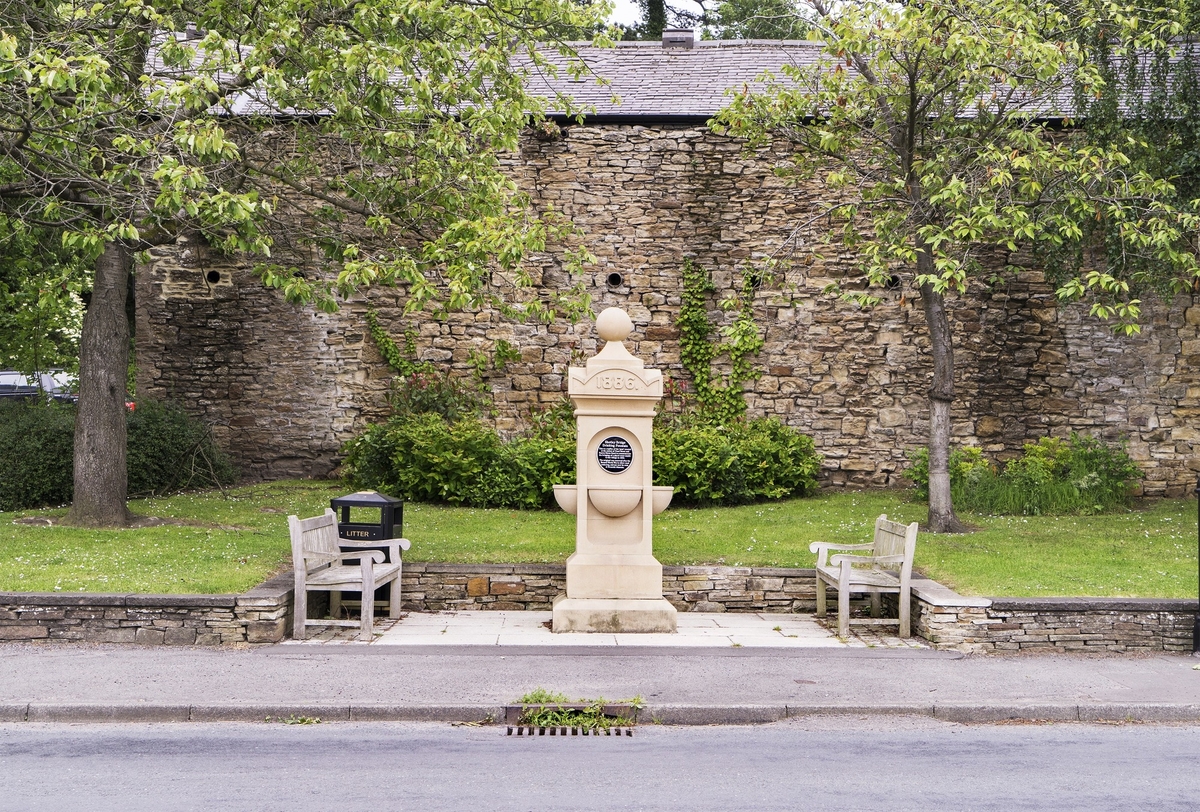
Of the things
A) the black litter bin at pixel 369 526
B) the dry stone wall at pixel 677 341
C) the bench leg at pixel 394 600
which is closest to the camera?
the bench leg at pixel 394 600

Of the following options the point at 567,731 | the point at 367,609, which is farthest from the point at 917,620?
the point at 367,609

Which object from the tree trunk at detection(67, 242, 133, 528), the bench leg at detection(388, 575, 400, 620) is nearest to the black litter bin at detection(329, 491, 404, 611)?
the bench leg at detection(388, 575, 400, 620)

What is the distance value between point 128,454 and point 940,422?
10.7 meters

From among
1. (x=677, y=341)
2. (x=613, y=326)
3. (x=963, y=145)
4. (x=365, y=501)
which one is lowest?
(x=365, y=501)

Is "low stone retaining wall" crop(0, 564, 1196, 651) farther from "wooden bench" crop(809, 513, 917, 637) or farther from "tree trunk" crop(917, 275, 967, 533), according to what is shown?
"tree trunk" crop(917, 275, 967, 533)

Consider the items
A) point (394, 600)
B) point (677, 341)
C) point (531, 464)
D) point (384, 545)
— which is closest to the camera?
point (394, 600)

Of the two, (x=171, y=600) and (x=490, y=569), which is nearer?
(x=171, y=600)

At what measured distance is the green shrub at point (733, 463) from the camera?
13797 millimetres

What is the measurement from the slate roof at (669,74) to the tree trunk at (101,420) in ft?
23.8

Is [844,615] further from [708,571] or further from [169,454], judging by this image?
[169,454]

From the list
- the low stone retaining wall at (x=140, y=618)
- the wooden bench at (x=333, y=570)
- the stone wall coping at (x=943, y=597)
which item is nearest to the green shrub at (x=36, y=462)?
the wooden bench at (x=333, y=570)

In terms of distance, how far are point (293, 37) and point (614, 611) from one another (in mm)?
5574

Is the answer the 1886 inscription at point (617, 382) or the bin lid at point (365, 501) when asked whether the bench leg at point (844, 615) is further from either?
the bin lid at point (365, 501)

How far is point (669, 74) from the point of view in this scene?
16.9 m
